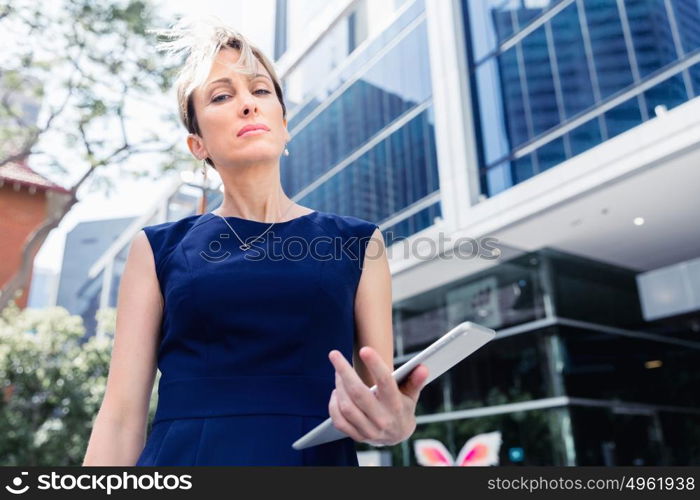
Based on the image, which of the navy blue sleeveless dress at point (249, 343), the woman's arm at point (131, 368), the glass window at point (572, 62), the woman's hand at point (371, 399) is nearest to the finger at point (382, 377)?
the woman's hand at point (371, 399)

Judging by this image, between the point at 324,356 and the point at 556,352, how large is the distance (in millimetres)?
8669

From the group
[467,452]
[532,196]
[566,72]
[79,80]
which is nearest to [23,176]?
[79,80]

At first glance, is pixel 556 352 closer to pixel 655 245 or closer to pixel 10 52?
pixel 655 245

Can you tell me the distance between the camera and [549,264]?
9.34 m

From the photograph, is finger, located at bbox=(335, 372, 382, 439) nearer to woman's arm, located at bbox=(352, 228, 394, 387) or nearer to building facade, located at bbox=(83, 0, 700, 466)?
woman's arm, located at bbox=(352, 228, 394, 387)

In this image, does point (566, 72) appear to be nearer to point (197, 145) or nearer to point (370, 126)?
point (370, 126)

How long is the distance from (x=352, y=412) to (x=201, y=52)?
666 millimetres

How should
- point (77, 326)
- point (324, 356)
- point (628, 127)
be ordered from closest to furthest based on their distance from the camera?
point (324, 356) < point (628, 127) < point (77, 326)

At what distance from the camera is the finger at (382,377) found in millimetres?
526

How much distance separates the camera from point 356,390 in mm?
555

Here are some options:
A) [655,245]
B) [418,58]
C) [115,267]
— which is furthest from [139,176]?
[115,267]

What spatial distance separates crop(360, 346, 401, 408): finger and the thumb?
2 centimetres

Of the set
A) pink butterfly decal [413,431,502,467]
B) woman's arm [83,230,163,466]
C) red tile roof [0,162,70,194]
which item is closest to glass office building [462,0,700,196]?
pink butterfly decal [413,431,502,467]

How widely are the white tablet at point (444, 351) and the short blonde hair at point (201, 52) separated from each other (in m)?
0.59
